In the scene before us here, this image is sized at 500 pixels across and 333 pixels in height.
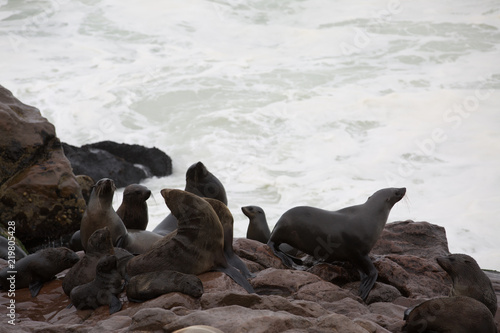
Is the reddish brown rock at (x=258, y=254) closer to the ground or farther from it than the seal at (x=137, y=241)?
farther from it

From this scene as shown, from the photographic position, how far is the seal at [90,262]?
5.12 m

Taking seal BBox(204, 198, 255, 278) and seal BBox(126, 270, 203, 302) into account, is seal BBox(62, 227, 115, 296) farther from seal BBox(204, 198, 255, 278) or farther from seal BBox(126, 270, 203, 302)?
seal BBox(204, 198, 255, 278)

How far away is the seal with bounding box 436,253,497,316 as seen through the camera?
5047 mm

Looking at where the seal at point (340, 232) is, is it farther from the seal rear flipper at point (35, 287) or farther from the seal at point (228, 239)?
the seal rear flipper at point (35, 287)

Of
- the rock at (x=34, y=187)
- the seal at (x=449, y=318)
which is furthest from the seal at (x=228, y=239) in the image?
the rock at (x=34, y=187)

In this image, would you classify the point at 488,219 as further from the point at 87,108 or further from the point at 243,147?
the point at 87,108

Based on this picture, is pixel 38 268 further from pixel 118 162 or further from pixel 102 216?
pixel 118 162

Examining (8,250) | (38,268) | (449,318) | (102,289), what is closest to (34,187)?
(8,250)

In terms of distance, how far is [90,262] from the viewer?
5.18m

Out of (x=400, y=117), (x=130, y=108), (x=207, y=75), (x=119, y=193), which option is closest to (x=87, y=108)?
(x=130, y=108)

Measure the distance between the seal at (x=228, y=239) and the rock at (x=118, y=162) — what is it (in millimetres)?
6746

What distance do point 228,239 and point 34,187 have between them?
11.2 feet

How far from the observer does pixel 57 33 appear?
2506 centimetres

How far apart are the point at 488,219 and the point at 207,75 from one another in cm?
1173
